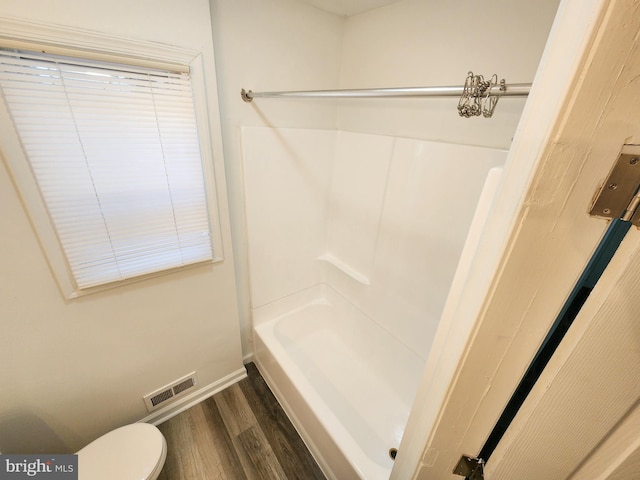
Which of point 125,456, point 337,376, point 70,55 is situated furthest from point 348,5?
point 125,456

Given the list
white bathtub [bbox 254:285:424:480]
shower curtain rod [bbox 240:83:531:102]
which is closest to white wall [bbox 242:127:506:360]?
white bathtub [bbox 254:285:424:480]

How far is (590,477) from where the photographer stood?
1.54 feet

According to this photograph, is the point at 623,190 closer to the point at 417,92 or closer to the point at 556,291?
the point at 556,291

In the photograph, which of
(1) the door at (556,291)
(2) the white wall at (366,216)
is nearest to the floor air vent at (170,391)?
(2) the white wall at (366,216)

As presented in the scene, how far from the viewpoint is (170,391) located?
152cm

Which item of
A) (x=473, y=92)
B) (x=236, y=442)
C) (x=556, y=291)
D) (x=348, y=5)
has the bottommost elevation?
(x=236, y=442)

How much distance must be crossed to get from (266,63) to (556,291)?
149 cm

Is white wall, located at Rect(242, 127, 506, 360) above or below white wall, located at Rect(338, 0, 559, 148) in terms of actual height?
below

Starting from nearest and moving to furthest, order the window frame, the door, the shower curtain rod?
the door → the shower curtain rod → the window frame

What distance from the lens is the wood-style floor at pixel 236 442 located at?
4.37 feet

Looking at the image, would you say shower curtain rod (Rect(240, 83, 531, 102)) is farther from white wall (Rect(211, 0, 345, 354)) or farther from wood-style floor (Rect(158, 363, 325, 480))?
wood-style floor (Rect(158, 363, 325, 480))

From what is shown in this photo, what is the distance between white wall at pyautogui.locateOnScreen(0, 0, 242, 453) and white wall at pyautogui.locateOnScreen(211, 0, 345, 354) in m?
0.13

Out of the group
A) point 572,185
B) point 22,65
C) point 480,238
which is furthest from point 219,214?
point 572,185

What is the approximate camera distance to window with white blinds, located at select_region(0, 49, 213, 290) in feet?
2.78
